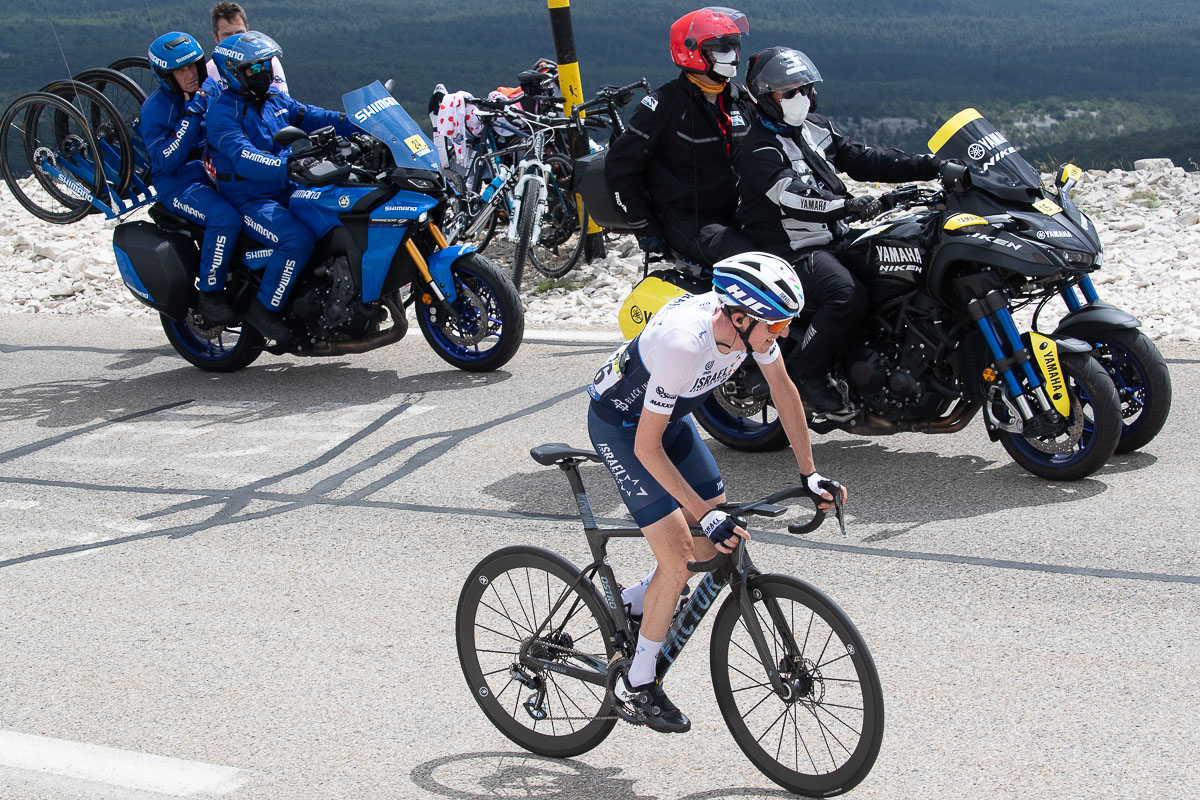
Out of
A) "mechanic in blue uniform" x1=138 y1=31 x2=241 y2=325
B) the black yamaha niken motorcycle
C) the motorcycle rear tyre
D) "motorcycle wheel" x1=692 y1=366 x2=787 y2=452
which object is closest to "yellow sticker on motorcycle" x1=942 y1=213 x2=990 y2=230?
the black yamaha niken motorcycle

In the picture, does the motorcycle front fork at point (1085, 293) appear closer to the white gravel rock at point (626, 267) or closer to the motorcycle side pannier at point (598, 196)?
the motorcycle side pannier at point (598, 196)

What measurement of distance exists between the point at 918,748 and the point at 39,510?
5.07 metres

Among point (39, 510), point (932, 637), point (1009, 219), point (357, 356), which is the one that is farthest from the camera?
point (357, 356)

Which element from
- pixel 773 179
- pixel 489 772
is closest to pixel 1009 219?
pixel 773 179

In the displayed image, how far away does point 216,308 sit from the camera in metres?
10.1

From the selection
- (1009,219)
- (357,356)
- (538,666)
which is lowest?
(357,356)

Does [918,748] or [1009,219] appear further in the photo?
[1009,219]

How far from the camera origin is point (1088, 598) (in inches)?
223

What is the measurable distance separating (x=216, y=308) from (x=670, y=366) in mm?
6520

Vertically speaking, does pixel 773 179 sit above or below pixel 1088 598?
above

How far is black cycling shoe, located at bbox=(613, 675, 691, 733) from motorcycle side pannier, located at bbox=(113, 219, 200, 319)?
21.4 feet

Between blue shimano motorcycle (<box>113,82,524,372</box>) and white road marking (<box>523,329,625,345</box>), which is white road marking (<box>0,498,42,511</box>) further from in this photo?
white road marking (<box>523,329,625,345</box>)

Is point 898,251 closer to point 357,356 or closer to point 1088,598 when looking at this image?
point 1088,598

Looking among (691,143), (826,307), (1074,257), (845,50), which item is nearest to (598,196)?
(691,143)
